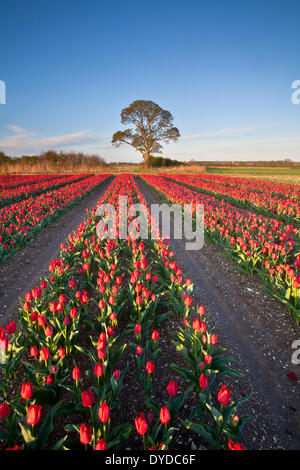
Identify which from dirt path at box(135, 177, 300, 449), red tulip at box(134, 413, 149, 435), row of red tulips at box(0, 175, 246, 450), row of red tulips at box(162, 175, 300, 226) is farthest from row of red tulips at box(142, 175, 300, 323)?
red tulip at box(134, 413, 149, 435)

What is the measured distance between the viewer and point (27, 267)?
6.12 metres

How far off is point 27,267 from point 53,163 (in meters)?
50.7

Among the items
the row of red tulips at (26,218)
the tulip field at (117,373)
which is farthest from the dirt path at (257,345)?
the row of red tulips at (26,218)

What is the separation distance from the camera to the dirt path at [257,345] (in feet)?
7.53

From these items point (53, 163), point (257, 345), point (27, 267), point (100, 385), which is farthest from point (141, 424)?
point (53, 163)

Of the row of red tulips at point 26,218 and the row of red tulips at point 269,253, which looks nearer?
the row of red tulips at point 269,253

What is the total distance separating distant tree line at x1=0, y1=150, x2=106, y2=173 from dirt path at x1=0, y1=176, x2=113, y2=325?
39571 millimetres

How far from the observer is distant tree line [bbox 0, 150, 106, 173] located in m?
42.8

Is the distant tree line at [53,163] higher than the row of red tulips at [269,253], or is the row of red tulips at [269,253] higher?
the distant tree line at [53,163]

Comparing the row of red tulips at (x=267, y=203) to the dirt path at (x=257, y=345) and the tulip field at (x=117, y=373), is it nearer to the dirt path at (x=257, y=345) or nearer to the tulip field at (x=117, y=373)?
the dirt path at (x=257, y=345)

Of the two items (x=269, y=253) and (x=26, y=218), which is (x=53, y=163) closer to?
(x=26, y=218)

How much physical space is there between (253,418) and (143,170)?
50123 millimetres

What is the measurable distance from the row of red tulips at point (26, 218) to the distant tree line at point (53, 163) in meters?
33.2
